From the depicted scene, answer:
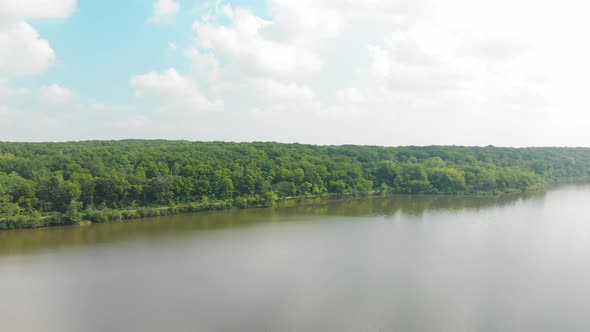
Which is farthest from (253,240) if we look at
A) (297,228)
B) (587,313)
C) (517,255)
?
(587,313)

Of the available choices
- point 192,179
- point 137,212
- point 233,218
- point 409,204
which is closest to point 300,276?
point 233,218

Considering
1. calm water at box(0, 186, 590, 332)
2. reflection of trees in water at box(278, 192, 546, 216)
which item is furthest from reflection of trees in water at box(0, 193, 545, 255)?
calm water at box(0, 186, 590, 332)

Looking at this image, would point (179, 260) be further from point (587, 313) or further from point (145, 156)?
point (145, 156)

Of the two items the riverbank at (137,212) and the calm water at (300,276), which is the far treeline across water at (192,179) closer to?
the riverbank at (137,212)

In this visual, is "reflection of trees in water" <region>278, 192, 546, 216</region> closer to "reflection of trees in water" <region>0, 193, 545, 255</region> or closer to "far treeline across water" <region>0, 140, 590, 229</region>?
"reflection of trees in water" <region>0, 193, 545, 255</region>

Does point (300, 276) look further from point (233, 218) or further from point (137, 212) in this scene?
point (137, 212)

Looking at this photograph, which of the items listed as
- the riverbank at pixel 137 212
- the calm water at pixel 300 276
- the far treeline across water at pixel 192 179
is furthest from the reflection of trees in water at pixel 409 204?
the calm water at pixel 300 276
